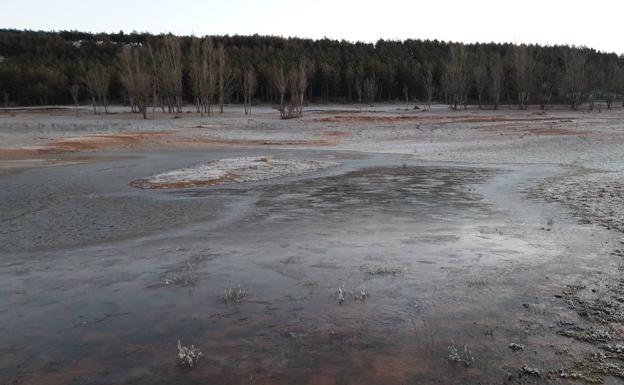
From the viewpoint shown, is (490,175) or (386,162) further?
(386,162)

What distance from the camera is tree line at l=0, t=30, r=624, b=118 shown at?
77.0 m

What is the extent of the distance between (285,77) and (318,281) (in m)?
88.8

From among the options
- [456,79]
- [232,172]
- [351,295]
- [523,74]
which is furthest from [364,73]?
[351,295]

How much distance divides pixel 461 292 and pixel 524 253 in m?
2.39

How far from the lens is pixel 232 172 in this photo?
2050 cm

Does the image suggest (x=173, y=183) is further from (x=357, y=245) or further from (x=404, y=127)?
(x=404, y=127)

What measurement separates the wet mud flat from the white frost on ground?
3.74 metres

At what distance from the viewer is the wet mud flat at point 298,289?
207 inches

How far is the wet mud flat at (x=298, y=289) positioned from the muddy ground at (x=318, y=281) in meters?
0.03

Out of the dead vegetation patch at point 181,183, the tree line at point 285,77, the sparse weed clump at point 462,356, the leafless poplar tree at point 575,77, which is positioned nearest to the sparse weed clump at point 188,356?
the sparse weed clump at point 462,356

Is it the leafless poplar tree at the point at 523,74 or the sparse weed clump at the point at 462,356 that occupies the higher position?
the leafless poplar tree at the point at 523,74

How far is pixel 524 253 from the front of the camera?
8969 mm

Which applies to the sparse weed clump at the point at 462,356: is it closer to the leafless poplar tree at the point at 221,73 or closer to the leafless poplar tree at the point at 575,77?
the leafless poplar tree at the point at 221,73

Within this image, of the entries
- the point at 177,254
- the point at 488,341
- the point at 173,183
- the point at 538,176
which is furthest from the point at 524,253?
the point at 173,183
